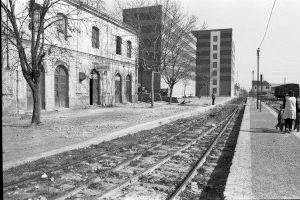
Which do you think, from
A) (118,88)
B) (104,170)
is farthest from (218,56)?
(104,170)

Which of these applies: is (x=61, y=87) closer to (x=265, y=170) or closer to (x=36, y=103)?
(x=36, y=103)

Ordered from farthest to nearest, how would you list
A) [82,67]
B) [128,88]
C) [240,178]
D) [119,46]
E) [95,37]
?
[128,88]
[119,46]
[95,37]
[82,67]
[240,178]

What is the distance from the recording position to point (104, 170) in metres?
7.12

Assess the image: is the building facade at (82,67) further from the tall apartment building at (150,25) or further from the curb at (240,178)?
the curb at (240,178)

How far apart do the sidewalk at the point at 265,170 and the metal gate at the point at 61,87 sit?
1559cm

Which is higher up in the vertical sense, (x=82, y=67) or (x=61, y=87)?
(x=82, y=67)

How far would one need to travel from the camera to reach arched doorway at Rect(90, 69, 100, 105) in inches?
1111

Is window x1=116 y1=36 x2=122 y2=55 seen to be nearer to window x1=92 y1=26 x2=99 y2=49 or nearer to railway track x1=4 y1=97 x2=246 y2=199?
window x1=92 y1=26 x2=99 y2=49

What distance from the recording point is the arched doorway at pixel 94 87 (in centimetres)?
2822

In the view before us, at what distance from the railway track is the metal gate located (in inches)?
512

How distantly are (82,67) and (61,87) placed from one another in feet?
10.3

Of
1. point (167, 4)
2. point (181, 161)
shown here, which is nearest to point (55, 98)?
point (167, 4)

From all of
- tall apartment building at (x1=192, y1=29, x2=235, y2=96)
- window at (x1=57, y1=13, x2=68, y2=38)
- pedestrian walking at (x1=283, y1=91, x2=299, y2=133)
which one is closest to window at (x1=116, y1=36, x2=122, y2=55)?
window at (x1=57, y1=13, x2=68, y2=38)

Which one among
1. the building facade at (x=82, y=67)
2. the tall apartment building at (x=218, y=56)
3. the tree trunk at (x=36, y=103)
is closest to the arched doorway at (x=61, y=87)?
the building facade at (x=82, y=67)
